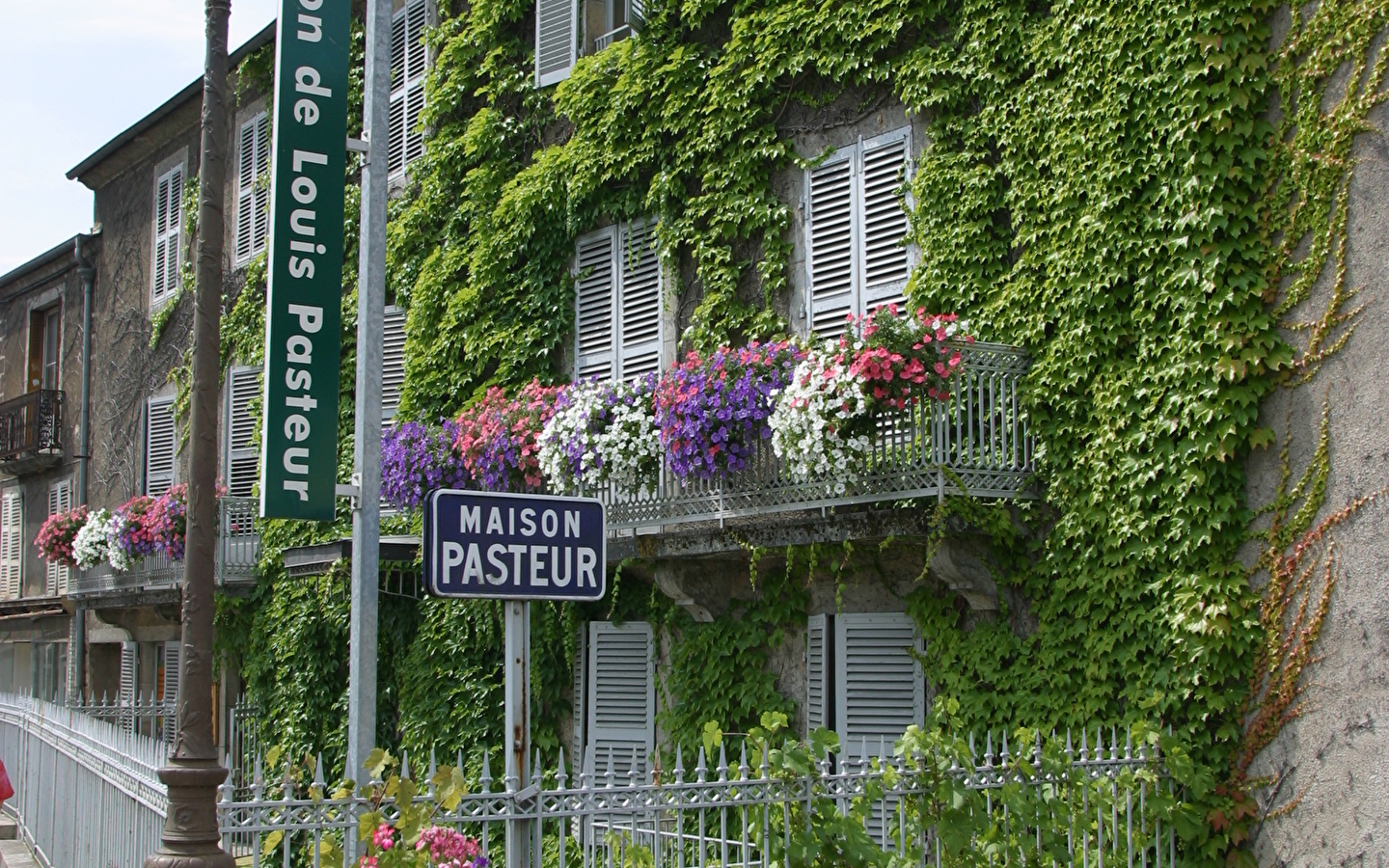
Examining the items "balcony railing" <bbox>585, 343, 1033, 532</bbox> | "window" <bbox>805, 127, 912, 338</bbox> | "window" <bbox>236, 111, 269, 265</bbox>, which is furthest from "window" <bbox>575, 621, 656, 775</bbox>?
"window" <bbox>236, 111, 269, 265</bbox>

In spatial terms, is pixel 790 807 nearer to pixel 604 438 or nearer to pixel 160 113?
pixel 604 438

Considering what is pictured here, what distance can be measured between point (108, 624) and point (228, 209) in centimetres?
744

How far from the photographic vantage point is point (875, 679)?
428 inches

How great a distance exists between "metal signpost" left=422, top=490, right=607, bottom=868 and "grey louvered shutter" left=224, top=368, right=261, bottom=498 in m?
14.6

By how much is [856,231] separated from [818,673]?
11.6 feet

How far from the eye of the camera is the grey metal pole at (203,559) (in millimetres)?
6414

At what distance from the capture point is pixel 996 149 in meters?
10.5

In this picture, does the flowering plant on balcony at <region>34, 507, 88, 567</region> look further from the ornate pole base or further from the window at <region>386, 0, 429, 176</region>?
the ornate pole base

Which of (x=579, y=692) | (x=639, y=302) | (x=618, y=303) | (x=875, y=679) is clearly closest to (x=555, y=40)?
(x=618, y=303)

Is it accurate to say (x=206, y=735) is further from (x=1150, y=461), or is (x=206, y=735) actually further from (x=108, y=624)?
(x=108, y=624)

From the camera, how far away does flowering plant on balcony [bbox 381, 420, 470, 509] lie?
13109 millimetres

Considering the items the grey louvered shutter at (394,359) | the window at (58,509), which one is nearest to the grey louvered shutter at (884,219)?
the grey louvered shutter at (394,359)

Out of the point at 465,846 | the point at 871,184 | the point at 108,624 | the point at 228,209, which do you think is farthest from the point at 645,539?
the point at 108,624

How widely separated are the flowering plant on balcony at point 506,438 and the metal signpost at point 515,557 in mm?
6583
